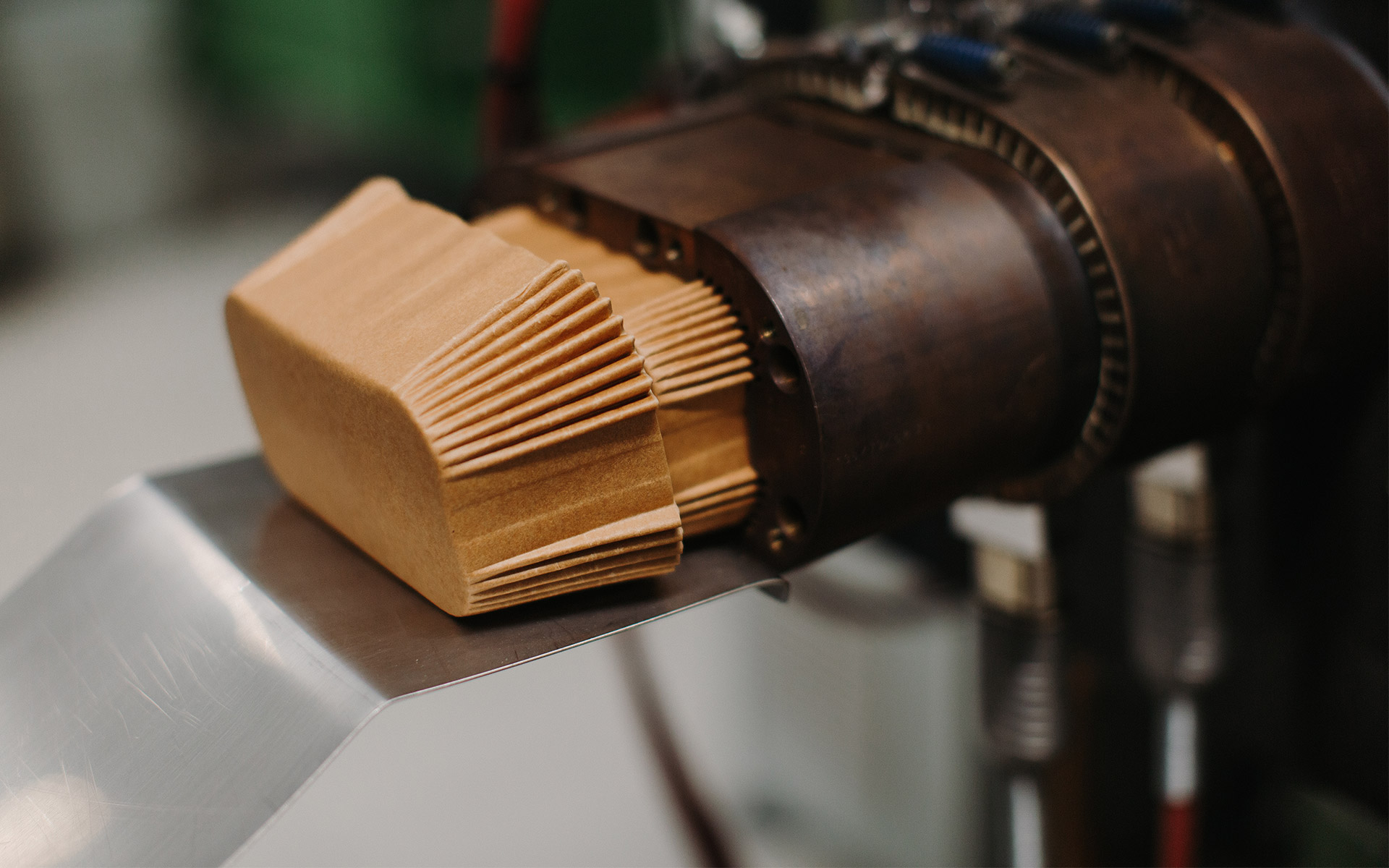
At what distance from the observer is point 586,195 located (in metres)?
0.43

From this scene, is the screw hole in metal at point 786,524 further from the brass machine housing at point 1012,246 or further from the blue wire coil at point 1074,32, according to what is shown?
the blue wire coil at point 1074,32

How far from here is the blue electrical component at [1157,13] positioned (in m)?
0.48

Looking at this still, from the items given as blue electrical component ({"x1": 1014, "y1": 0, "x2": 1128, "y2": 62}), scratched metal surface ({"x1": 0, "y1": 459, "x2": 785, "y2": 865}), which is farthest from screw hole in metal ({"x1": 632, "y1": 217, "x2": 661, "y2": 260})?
blue electrical component ({"x1": 1014, "y1": 0, "x2": 1128, "y2": 62})

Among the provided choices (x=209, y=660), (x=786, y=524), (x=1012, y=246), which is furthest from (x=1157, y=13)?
(x=209, y=660)

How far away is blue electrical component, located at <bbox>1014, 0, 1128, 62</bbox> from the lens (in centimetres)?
47

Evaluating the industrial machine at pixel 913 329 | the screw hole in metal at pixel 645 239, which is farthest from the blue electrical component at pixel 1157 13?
the screw hole in metal at pixel 645 239

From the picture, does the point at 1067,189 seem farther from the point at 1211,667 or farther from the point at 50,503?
the point at 50,503

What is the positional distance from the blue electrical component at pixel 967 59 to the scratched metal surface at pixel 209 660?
0.21 m

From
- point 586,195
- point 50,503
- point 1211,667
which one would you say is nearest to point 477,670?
point 586,195

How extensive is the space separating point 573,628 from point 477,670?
3cm

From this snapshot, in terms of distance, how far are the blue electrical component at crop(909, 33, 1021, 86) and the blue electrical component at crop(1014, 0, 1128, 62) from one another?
1.8 inches

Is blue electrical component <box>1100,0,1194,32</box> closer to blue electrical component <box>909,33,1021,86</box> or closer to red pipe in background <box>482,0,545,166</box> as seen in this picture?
blue electrical component <box>909,33,1021,86</box>

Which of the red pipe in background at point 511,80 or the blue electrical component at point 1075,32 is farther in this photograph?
the red pipe in background at point 511,80

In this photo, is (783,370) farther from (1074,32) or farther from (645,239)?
(1074,32)
